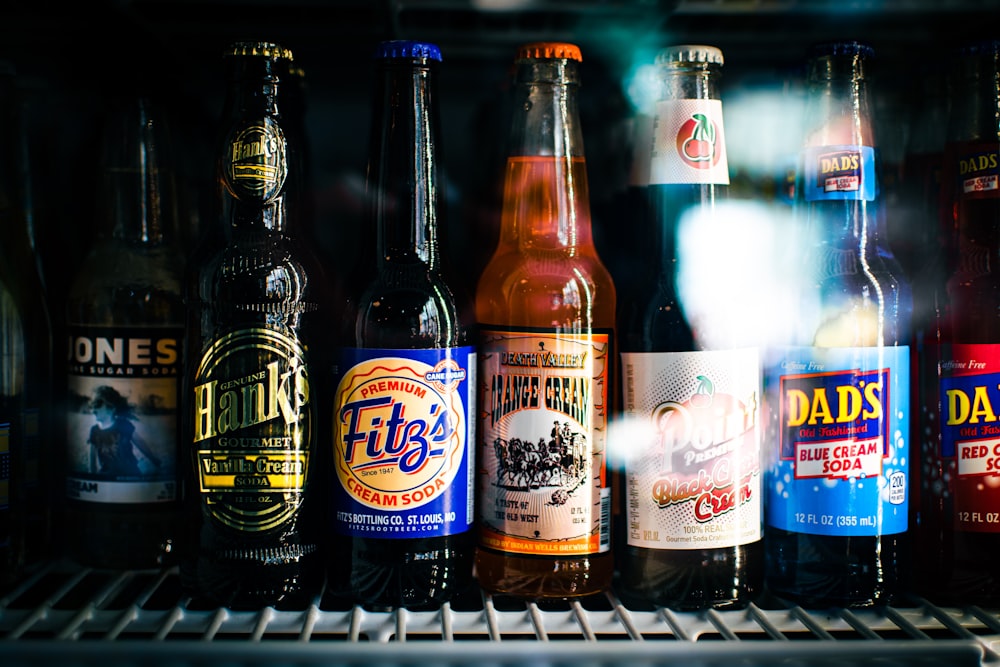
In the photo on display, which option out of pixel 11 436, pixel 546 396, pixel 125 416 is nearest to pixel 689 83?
pixel 546 396

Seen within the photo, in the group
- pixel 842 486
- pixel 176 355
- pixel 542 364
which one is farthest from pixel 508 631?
pixel 176 355

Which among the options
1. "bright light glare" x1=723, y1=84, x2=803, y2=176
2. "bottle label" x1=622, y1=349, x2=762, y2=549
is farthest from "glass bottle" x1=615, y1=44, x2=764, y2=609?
"bright light glare" x1=723, y1=84, x2=803, y2=176

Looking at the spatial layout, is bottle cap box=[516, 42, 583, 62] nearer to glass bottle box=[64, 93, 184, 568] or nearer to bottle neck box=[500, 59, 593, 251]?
bottle neck box=[500, 59, 593, 251]

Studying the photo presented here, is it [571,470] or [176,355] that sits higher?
[176,355]

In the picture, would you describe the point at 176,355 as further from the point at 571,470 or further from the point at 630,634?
the point at 630,634

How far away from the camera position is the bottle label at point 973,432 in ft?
3.18

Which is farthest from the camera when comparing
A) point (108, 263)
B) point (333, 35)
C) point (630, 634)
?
point (333, 35)

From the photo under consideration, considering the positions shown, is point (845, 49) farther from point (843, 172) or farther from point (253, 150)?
point (253, 150)

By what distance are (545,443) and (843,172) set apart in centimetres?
46

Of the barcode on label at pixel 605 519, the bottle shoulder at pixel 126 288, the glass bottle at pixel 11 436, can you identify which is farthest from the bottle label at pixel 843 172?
the glass bottle at pixel 11 436

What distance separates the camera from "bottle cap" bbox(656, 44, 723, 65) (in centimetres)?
100

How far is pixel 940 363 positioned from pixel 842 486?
18 cm

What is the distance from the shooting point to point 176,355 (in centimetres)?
106

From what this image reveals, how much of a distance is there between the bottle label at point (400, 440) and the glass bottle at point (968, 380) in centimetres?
54
